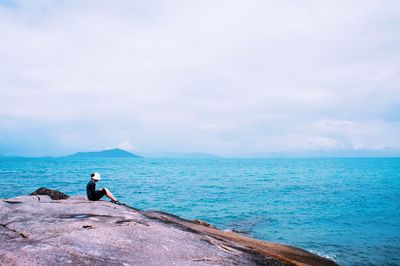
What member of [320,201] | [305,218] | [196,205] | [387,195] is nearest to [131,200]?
[196,205]

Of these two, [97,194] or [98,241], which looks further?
[97,194]

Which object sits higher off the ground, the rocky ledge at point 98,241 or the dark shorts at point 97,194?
the dark shorts at point 97,194

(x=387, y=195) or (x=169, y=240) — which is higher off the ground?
(x=169, y=240)

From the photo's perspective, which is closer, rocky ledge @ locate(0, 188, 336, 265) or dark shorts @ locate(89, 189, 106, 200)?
rocky ledge @ locate(0, 188, 336, 265)

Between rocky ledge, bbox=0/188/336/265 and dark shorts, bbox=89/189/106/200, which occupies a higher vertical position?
dark shorts, bbox=89/189/106/200

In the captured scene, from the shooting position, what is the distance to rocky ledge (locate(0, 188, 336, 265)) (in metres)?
10.8

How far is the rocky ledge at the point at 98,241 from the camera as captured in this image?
10773 mm

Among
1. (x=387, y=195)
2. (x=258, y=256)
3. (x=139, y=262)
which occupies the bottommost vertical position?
(x=387, y=195)

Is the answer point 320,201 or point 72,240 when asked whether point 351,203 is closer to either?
point 320,201

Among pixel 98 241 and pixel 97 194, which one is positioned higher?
pixel 97 194

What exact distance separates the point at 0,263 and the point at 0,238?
2.74 m

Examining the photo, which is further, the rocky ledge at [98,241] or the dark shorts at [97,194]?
the dark shorts at [97,194]

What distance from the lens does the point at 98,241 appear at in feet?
40.3

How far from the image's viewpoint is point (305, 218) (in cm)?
4453
